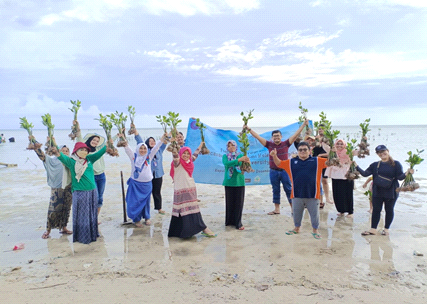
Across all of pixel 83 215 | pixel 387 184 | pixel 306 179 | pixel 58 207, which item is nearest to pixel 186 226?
pixel 83 215

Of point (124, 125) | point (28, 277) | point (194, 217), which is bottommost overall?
point (28, 277)

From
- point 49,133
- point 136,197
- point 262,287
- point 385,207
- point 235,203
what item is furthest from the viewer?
point 136,197

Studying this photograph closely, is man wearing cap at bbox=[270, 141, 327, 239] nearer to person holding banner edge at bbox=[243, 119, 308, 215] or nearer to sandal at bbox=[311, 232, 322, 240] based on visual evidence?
sandal at bbox=[311, 232, 322, 240]

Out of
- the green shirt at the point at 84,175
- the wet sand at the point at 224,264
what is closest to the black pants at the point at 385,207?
the wet sand at the point at 224,264

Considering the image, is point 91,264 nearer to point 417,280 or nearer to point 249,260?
point 249,260

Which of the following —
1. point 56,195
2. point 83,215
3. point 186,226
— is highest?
point 56,195

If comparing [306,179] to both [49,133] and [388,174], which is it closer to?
[388,174]

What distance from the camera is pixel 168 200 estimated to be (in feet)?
27.7

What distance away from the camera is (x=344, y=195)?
633cm

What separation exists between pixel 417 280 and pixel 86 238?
4.80 metres

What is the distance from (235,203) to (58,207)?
322 cm

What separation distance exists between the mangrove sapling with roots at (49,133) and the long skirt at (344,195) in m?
5.53

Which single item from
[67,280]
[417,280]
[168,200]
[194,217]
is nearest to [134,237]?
[194,217]

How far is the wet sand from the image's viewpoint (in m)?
3.35
